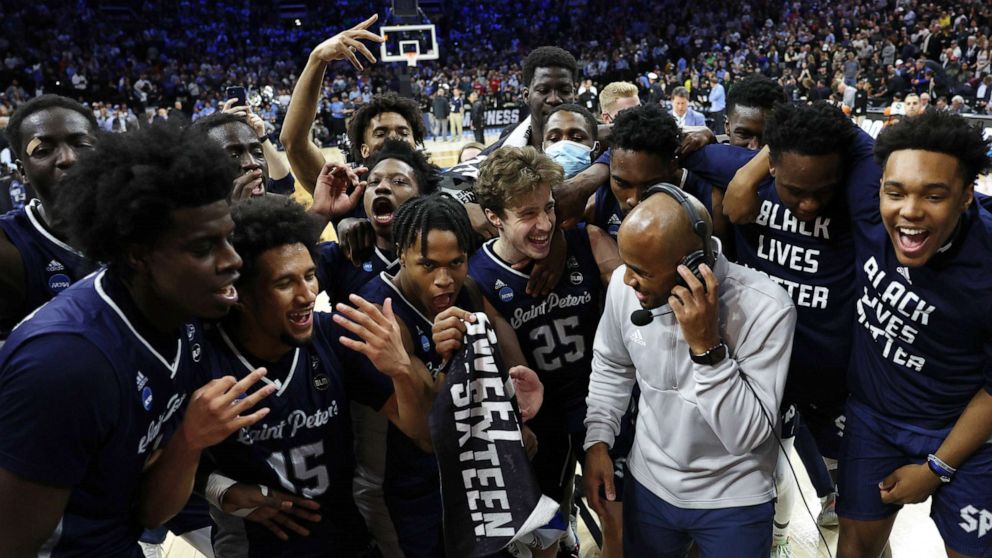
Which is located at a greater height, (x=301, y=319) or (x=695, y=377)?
(x=301, y=319)

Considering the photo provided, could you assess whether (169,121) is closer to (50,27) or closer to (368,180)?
(368,180)

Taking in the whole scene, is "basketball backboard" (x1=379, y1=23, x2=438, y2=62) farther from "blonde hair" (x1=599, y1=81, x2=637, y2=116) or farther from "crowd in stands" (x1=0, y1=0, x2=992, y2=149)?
"blonde hair" (x1=599, y1=81, x2=637, y2=116)

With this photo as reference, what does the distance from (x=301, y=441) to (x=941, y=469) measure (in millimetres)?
2170

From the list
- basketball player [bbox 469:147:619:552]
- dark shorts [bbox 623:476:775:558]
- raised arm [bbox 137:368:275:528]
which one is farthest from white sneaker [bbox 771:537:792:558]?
raised arm [bbox 137:368:275:528]

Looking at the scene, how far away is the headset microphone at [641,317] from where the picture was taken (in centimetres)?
222

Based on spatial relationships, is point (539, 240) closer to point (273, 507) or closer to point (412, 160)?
point (412, 160)

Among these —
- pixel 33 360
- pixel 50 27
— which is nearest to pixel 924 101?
pixel 33 360

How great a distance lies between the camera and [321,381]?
240 centimetres

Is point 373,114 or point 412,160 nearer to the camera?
point 412,160

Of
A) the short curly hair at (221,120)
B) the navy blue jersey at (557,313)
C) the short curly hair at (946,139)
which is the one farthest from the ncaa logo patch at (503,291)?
the short curly hair at (221,120)

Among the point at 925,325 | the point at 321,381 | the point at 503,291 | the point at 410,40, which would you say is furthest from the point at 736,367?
the point at 410,40

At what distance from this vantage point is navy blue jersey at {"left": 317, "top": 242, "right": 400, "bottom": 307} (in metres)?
3.12

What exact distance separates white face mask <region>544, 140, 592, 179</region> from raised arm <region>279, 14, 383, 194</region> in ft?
3.54

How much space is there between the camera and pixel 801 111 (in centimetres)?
261
